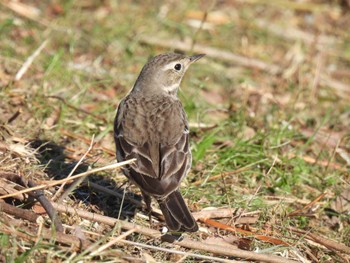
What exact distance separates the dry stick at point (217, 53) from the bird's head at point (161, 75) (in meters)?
3.36

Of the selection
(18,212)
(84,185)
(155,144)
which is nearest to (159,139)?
(155,144)

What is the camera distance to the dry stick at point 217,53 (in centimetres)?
1123

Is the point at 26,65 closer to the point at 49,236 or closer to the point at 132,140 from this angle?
the point at 132,140

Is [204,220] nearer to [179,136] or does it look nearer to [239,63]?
[179,136]

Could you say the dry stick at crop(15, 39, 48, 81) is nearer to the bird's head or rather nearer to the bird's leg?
the bird's head

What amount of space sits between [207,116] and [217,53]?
2297 millimetres

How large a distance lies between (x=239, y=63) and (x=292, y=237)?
5008 mm

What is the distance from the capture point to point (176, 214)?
600 cm

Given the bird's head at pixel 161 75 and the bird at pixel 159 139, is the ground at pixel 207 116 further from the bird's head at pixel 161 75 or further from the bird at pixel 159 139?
the bird's head at pixel 161 75

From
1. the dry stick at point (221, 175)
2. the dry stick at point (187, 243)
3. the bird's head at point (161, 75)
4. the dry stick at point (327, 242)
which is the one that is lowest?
the dry stick at point (327, 242)

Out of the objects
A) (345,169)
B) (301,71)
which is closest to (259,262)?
(345,169)

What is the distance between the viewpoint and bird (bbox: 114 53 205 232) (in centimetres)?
605

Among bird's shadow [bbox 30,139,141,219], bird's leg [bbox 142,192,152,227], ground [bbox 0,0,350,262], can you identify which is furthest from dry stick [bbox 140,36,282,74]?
bird's leg [bbox 142,192,152,227]

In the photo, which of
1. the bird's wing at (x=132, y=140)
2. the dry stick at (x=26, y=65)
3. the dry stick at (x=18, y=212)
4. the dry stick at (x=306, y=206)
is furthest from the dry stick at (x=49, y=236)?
the dry stick at (x=26, y=65)
